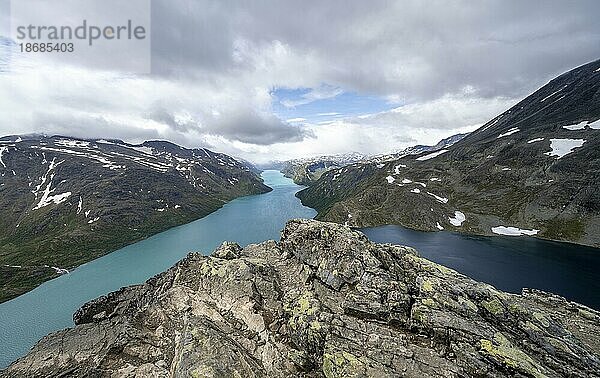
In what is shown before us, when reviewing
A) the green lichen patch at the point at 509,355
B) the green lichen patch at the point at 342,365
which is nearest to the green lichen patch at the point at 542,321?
the green lichen patch at the point at 509,355

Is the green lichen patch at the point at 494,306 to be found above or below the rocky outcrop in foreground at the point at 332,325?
above

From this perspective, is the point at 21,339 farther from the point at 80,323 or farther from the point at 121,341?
the point at 121,341

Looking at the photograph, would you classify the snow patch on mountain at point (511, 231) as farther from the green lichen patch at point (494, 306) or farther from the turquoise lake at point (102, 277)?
the green lichen patch at point (494, 306)

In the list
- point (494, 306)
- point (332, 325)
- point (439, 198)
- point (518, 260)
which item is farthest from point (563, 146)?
point (332, 325)

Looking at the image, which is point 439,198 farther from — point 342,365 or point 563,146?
point 342,365

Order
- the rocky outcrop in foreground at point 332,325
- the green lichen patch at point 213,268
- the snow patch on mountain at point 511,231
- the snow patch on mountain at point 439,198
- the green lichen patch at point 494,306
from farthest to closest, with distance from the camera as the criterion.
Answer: the snow patch on mountain at point 439,198, the snow patch on mountain at point 511,231, the green lichen patch at point 213,268, the green lichen patch at point 494,306, the rocky outcrop in foreground at point 332,325

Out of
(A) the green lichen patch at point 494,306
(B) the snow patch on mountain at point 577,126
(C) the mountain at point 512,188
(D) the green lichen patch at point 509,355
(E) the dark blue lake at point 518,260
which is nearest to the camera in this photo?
(D) the green lichen patch at point 509,355

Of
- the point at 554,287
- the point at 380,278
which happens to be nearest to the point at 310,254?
the point at 380,278
